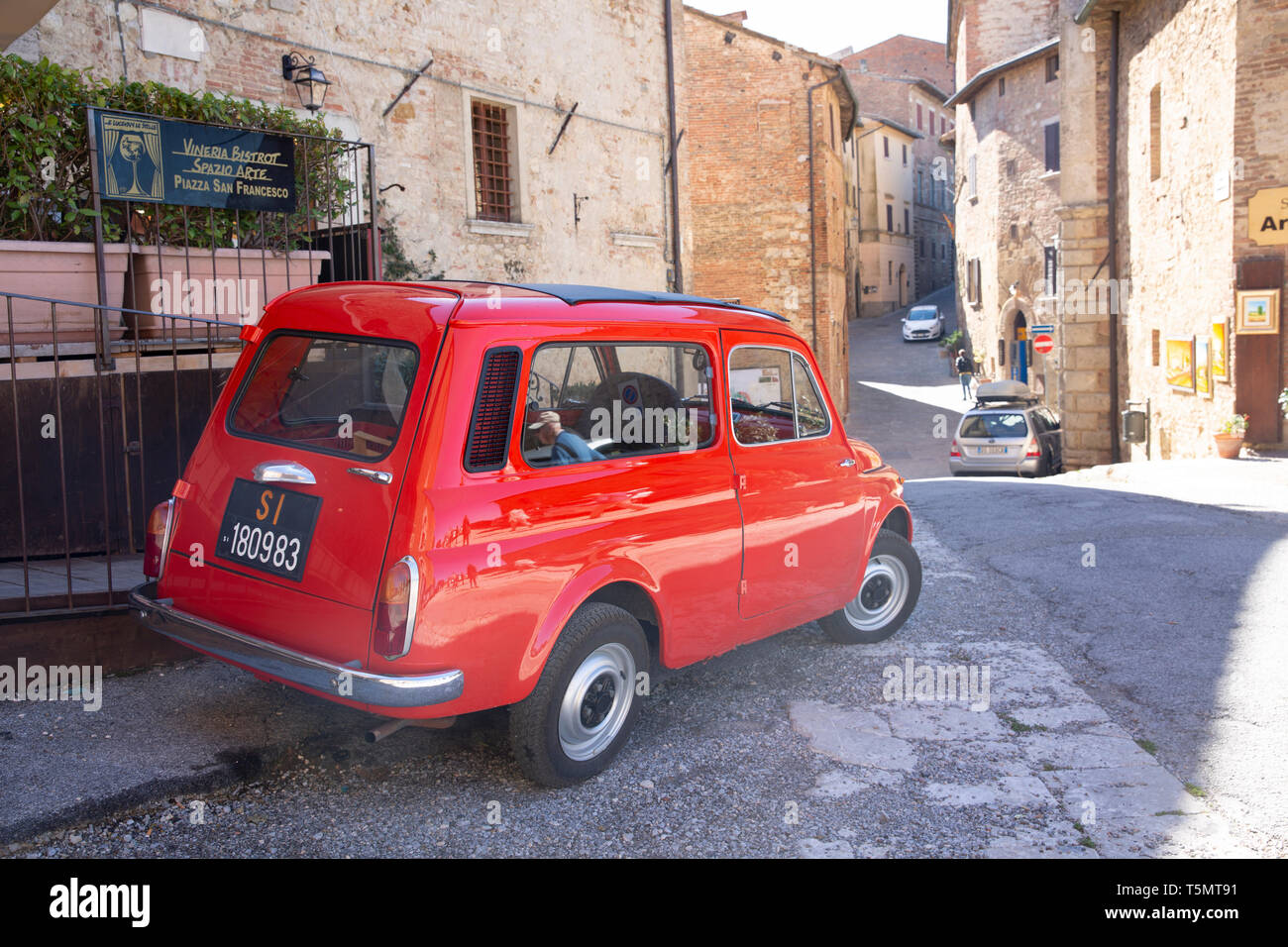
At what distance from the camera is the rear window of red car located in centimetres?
379

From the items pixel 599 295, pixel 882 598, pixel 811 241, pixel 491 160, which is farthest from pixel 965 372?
pixel 599 295

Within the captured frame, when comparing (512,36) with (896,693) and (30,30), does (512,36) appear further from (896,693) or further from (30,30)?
(896,693)

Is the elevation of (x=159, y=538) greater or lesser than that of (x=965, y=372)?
lesser

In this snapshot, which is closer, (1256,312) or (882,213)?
(1256,312)

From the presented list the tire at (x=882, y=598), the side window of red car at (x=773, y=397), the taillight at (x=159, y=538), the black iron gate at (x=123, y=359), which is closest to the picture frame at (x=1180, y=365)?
the tire at (x=882, y=598)

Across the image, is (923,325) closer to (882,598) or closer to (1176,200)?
(1176,200)

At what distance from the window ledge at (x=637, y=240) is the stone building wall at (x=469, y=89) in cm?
3

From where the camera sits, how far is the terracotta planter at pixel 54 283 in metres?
6.18

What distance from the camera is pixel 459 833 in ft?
11.8

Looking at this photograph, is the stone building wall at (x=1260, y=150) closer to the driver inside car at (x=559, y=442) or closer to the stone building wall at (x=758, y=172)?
the stone building wall at (x=758, y=172)

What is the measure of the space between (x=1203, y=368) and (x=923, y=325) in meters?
30.7

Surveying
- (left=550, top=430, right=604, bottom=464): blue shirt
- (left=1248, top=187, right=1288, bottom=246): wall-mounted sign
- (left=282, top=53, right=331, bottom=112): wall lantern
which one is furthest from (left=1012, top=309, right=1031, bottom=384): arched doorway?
(left=550, top=430, right=604, bottom=464): blue shirt

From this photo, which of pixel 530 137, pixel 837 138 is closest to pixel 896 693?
pixel 530 137

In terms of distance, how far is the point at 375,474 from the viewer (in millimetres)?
3611
